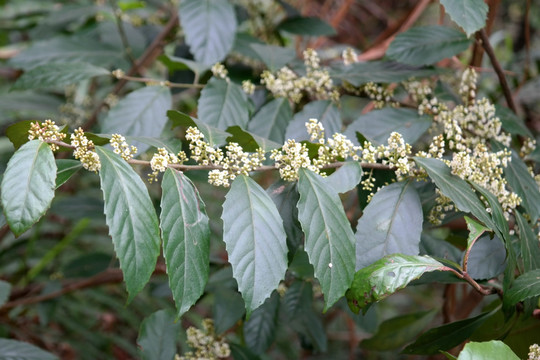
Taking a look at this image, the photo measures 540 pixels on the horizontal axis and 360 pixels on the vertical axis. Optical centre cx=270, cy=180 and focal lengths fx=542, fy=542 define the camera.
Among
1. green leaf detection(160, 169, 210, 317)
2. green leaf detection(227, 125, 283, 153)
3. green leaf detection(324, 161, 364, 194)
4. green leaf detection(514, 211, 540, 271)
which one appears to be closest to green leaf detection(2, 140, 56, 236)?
green leaf detection(160, 169, 210, 317)

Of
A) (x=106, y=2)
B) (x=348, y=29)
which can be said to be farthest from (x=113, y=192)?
(x=348, y=29)

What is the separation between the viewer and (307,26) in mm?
1642

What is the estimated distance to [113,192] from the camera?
0.73m

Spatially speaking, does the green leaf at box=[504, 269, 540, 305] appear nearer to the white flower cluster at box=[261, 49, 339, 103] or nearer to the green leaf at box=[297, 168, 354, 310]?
the green leaf at box=[297, 168, 354, 310]

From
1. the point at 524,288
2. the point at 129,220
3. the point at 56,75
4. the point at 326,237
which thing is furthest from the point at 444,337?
the point at 56,75

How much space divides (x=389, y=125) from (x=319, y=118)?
15cm

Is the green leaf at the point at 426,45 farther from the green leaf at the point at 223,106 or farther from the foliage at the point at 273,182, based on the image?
the green leaf at the point at 223,106

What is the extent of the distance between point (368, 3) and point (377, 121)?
2030 mm

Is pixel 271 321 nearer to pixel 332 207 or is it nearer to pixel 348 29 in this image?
pixel 332 207

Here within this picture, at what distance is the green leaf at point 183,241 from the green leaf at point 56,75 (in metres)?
0.57

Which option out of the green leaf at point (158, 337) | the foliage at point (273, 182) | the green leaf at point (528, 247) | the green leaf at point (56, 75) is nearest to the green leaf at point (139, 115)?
the foliage at point (273, 182)

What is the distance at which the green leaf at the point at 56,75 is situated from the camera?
1.23 m

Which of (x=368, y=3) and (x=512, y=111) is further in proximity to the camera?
(x=368, y=3)

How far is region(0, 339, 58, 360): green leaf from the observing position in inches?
43.8
